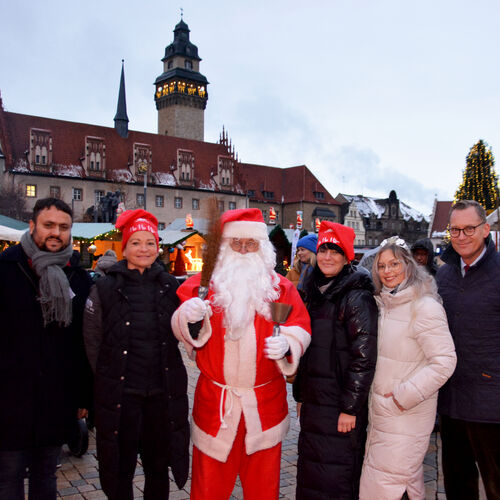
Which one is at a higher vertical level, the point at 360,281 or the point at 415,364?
the point at 360,281

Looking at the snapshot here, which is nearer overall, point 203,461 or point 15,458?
point 15,458

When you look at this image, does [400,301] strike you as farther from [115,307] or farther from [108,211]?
[108,211]

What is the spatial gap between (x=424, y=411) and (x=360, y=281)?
2.95ft

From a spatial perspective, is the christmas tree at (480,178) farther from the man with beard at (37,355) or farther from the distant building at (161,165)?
the man with beard at (37,355)

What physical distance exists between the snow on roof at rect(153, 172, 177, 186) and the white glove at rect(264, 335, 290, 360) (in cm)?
5127

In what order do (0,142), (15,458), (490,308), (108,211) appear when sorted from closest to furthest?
1. (15,458)
2. (490,308)
3. (108,211)
4. (0,142)

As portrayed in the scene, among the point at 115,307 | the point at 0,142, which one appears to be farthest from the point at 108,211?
the point at 0,142

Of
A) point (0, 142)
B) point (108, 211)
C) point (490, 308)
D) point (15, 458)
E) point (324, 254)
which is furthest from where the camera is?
point (0, 142)

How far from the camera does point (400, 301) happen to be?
3.23 m

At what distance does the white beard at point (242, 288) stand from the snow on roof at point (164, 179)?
166 ft

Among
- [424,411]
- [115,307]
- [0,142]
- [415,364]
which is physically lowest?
[424,411]

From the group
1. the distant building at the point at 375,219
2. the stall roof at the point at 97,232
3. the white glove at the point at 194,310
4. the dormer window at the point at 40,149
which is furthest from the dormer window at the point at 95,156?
the white glove at the point at 194,310

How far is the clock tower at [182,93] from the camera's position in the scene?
68.2 meters

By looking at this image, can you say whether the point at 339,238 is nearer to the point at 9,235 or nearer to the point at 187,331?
the point at 187,331
